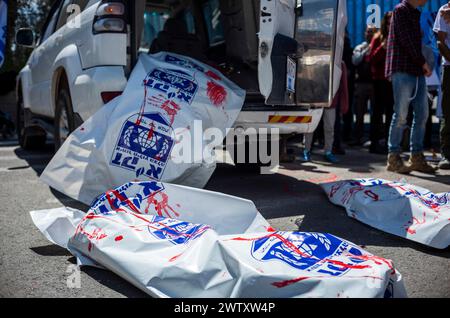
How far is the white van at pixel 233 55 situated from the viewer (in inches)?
145

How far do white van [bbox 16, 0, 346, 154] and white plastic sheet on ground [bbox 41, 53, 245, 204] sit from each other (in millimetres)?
242

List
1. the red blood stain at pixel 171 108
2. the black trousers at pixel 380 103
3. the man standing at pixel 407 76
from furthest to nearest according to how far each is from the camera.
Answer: the black trousers at pixel 380 103
the man standing at pixel 407 76
the red blood stain at pixel 171 108

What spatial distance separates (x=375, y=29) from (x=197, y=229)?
6.28 m

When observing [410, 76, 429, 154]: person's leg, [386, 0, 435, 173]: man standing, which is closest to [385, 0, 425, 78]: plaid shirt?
[386, 0, 435, 173]: man standing

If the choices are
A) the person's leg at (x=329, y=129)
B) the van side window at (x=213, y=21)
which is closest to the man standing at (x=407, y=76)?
the person's leg at (x=329, y=129)

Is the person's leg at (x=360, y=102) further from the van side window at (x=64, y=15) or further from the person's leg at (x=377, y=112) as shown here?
the van side window at (x=64, y=15)

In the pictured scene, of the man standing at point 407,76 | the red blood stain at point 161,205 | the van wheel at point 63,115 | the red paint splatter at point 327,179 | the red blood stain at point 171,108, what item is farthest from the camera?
the man standing at point 407,76

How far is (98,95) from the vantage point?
144 inches

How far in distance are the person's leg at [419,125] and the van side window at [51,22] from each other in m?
3.90

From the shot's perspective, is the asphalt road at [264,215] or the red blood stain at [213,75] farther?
the red blood stain at [213,75]

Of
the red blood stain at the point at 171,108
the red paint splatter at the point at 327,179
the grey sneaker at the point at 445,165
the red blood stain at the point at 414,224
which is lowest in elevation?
the red paint splatter at the point at 327,179

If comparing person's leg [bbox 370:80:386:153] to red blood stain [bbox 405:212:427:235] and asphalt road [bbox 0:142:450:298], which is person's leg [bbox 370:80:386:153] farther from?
red blood stain [bbox 405:212:427:235]

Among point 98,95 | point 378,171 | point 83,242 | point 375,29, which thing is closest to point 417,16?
point 378,171
